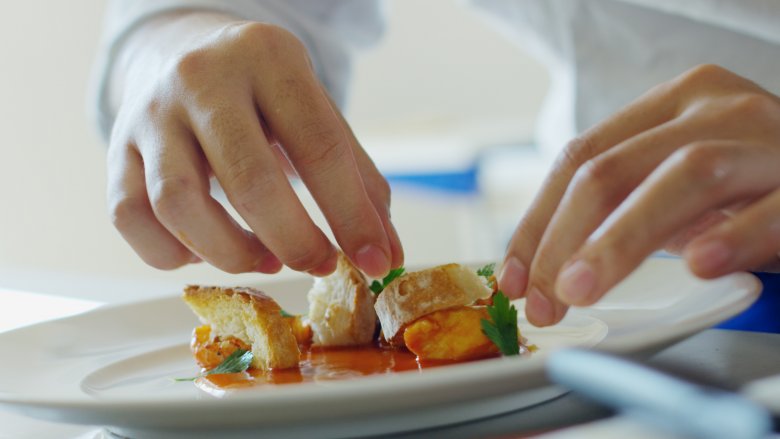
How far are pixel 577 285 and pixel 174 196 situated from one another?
47cm

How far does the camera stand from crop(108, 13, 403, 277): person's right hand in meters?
0.98

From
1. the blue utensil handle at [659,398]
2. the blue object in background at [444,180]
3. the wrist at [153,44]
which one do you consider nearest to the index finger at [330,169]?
the wrist at [153,44]

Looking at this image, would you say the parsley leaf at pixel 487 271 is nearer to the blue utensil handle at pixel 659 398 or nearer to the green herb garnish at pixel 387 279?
the green herb garnish at pixel 387 279

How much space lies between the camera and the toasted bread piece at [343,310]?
1.07 metres

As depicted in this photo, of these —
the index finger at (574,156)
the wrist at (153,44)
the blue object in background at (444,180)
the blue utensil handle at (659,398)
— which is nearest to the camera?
the blue utensil handle at (659,398)

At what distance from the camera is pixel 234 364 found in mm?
971

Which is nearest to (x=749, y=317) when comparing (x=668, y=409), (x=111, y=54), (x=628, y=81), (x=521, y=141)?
(x=668, y=409)

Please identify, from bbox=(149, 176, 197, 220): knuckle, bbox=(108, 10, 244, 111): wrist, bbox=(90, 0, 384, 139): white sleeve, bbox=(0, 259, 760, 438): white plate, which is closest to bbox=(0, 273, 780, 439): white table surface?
bbox=(0, 259, 760, 438): white plate

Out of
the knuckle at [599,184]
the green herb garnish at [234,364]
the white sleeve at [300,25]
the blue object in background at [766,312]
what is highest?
the white sleeve at [300,25]

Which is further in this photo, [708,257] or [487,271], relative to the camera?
[487,271]

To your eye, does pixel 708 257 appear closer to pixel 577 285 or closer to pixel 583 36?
pixel 577 285

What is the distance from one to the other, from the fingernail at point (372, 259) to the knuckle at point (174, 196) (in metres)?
0.19

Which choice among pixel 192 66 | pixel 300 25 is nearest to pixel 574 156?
pixel 192 66

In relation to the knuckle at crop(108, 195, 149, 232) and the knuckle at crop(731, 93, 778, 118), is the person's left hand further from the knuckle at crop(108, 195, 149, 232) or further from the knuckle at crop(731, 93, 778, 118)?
the knuckle at crop(108, 195, 149, 232)
